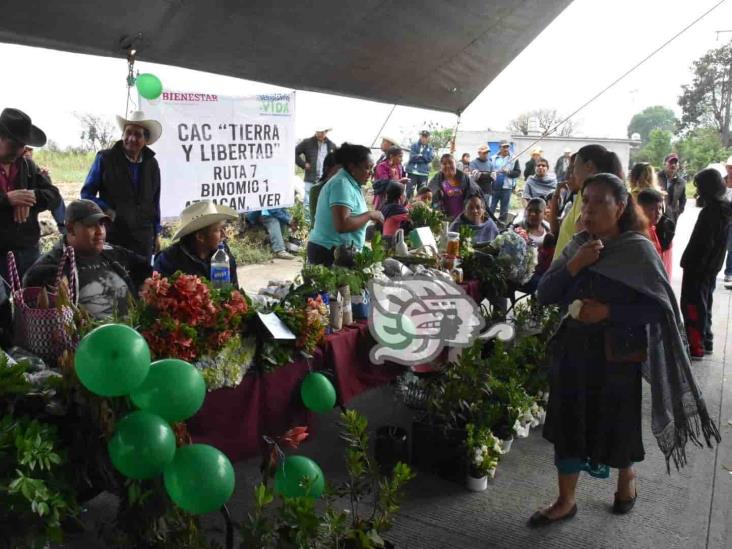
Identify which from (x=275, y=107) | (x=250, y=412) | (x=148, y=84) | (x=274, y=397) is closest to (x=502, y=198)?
(x=275, y=107)

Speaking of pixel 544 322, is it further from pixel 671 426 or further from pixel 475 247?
pixel 671 426

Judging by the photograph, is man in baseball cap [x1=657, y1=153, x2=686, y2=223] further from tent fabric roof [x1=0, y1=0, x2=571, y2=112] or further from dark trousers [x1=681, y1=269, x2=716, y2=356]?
tent fabric roof [x1=0, y1=0, x2=571, y2=112]

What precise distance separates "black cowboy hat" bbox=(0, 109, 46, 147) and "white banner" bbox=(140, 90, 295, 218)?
1.34 meters

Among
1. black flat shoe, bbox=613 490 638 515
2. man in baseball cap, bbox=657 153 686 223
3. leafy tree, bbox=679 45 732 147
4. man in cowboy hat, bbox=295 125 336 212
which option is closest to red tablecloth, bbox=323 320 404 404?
black flat shoe, bbox=613 490 638 515

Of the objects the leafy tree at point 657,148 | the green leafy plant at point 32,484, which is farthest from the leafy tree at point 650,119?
the green leafy plant at point 32,484

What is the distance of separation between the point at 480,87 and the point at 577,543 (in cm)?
428

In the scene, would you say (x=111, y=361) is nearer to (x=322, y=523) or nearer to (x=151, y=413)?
(x=151, y=413)

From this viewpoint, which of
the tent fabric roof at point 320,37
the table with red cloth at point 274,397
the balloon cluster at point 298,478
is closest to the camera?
the balloon cluster at point 298,478

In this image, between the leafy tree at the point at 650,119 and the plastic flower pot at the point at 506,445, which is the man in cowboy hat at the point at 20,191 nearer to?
the plastic flower pot at the point at 506,445

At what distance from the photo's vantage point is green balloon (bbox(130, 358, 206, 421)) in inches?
62.6

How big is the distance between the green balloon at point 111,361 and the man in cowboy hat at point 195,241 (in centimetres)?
148

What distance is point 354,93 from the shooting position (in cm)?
489

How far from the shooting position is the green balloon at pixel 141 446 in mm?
1521

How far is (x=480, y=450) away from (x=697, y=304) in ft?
9.24
